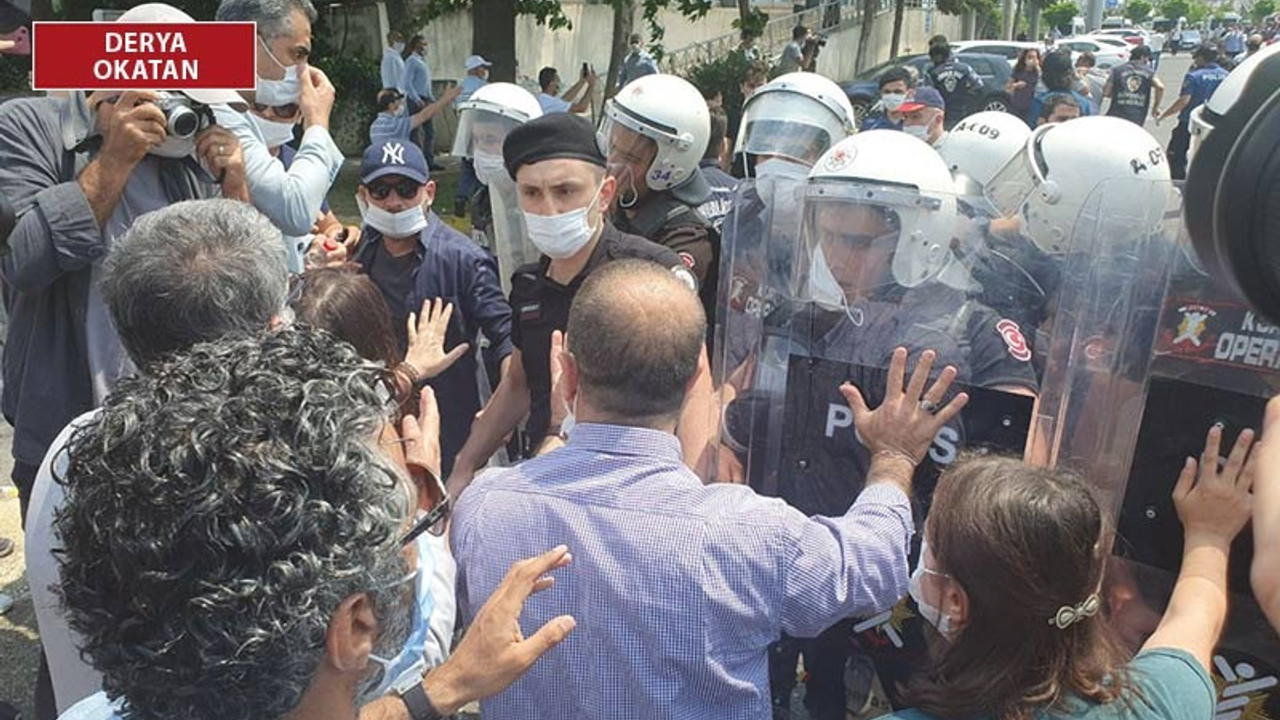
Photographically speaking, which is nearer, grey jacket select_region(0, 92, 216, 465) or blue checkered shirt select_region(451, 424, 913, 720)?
blue checkered shirt select_region(451, 424, 913, 720)

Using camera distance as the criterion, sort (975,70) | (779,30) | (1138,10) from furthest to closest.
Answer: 1. (1138,10)
2. (779,30)
3. (975,70)

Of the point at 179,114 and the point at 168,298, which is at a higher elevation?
the point at 179,114

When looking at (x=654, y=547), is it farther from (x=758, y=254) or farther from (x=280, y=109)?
(x=280, y=109)

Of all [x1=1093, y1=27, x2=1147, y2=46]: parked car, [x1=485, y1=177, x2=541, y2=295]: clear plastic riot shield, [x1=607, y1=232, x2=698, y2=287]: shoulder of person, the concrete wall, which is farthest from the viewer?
[x1=1093, y1=27, x2=1147, y2=46]: parked car

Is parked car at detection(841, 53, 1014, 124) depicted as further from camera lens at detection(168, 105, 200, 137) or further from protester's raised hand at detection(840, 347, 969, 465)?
protester's raised hand at detection(840, 347, 969, 465)

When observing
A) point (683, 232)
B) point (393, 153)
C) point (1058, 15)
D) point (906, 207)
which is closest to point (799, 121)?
point (683, 232)

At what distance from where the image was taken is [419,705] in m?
1.46

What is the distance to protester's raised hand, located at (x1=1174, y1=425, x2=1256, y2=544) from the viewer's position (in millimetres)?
1696

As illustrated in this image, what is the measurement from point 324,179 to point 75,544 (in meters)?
2.07

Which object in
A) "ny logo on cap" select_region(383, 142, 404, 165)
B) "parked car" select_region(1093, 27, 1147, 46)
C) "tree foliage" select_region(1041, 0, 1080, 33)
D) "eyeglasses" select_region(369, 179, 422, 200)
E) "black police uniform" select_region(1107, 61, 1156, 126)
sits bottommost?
"eyeglasses" select_region(369, 179, 422, 200)

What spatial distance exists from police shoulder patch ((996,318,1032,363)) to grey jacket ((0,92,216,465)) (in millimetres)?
2008

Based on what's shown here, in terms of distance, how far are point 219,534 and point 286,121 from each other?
9.41ft

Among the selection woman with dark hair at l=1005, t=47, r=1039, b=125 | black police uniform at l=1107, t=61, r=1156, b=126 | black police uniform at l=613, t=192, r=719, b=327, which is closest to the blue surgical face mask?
black police uniform at l=613, t=192, r=719, b=327

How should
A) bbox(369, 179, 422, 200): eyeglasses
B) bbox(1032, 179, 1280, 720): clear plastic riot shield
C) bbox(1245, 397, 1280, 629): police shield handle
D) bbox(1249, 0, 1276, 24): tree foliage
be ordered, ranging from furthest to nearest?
1. bbox(1249, 0, 1276, 24): tree foliage
2. bbox(369, 179, 422, 200): eyeglasses
3. bbox(1032, 179, 1280, 720): clear plastic riot shield
4. bbox(1245, 397, 1280, 629): police shield handle
